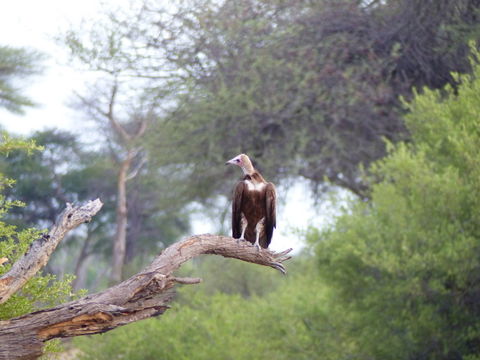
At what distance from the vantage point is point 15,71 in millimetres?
23094

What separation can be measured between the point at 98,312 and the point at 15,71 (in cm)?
1938

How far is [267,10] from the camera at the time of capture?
701 inches

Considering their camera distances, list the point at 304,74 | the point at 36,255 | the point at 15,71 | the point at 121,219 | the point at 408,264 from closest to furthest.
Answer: the point at 36,255, the point at 408,264, the point at 304,74, the point at 15,71, the point at 121,219

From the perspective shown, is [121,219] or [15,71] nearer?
[15,71]

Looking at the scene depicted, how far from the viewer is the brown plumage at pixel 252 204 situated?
22.6 feet

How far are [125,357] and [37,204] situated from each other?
1120 centimetres

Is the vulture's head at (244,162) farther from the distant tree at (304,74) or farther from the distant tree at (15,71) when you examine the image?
the distant tree at (15,71)

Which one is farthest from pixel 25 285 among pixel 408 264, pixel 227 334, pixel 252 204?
pixel 227 334

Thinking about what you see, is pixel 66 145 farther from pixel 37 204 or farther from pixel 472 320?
pixel 472 320

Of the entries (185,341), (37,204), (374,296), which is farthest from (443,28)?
(37,204)

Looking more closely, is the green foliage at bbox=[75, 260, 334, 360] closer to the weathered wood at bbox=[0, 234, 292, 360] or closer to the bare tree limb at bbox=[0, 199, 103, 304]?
the weathered wood at bbox=[0, 234, 292, 360]

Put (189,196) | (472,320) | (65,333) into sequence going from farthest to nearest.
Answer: (189,196), (472,320), (65,333)

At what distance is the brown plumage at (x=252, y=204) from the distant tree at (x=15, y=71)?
16257mm

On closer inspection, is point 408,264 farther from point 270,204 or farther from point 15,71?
point 15,71
